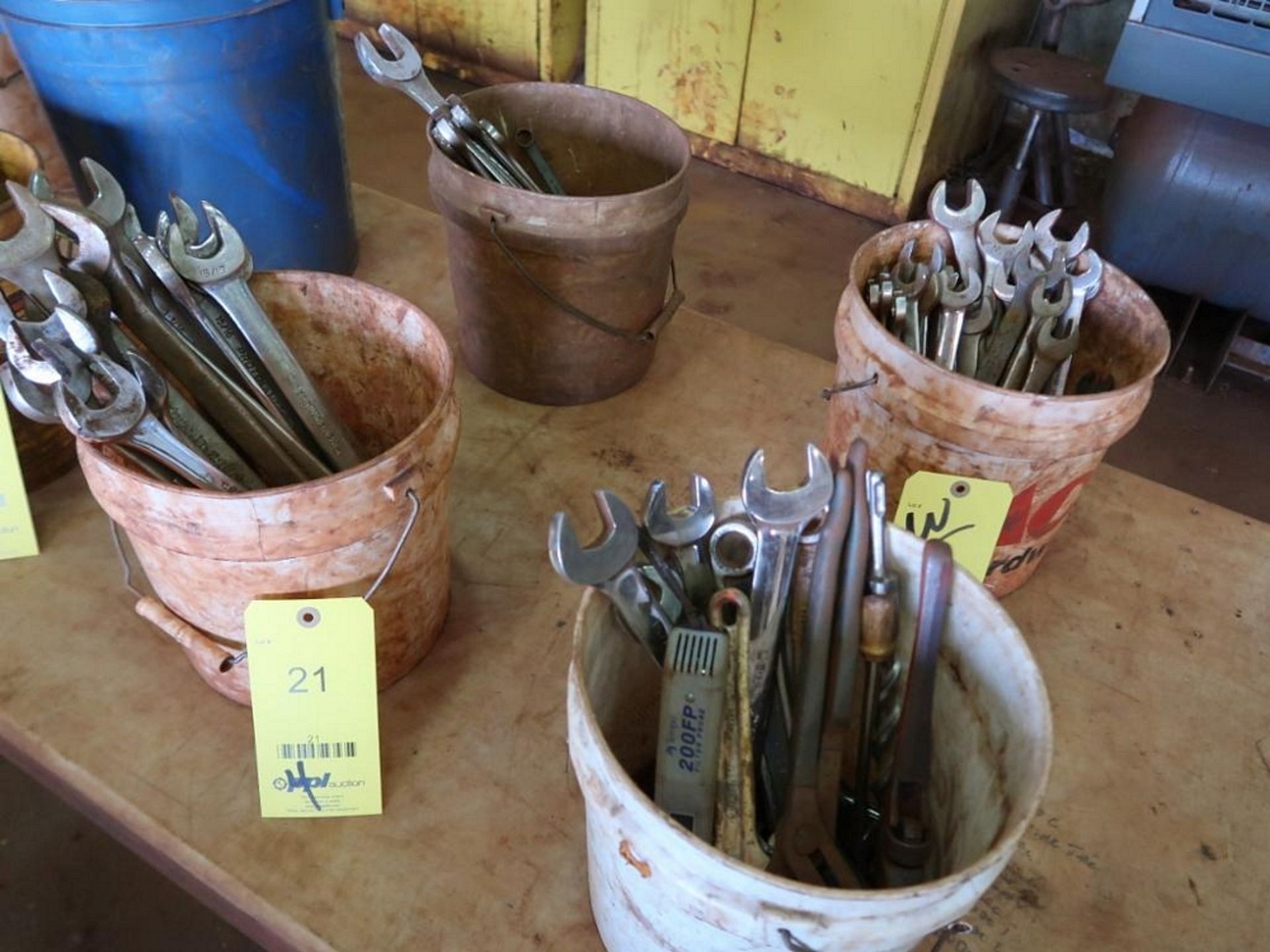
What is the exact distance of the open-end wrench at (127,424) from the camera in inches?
21.0

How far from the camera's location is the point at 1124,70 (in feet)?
4.87

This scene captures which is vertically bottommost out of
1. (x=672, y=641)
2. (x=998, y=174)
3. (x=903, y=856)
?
(x=998, y=174)

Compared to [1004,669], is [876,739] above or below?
below

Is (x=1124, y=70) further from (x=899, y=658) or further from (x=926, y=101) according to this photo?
(x=899, y=658)

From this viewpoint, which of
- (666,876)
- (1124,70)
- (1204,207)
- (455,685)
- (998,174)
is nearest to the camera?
(666,876)

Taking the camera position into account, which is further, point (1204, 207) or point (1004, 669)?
point (1204, 207)

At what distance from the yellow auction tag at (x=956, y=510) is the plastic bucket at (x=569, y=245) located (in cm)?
34

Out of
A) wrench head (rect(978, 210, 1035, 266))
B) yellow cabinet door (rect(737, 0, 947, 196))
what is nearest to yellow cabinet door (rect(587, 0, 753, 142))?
yellow cabinet door (rect(737, 0, 947, 196))

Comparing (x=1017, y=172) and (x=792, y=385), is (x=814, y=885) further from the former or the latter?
(x=1017, y=172)

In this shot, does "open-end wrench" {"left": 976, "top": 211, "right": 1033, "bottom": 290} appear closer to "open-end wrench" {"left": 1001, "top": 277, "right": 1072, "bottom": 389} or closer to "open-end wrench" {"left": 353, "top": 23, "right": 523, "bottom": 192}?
"open-end wrench" {"left": 1001, "top": 277, "right": 1072, "bottom": 389}

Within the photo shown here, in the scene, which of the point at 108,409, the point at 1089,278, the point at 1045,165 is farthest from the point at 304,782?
the point at 1045,165

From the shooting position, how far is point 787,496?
20.7 inches

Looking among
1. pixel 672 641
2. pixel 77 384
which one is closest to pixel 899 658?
pixel 672 641

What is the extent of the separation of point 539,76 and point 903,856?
2231mm
